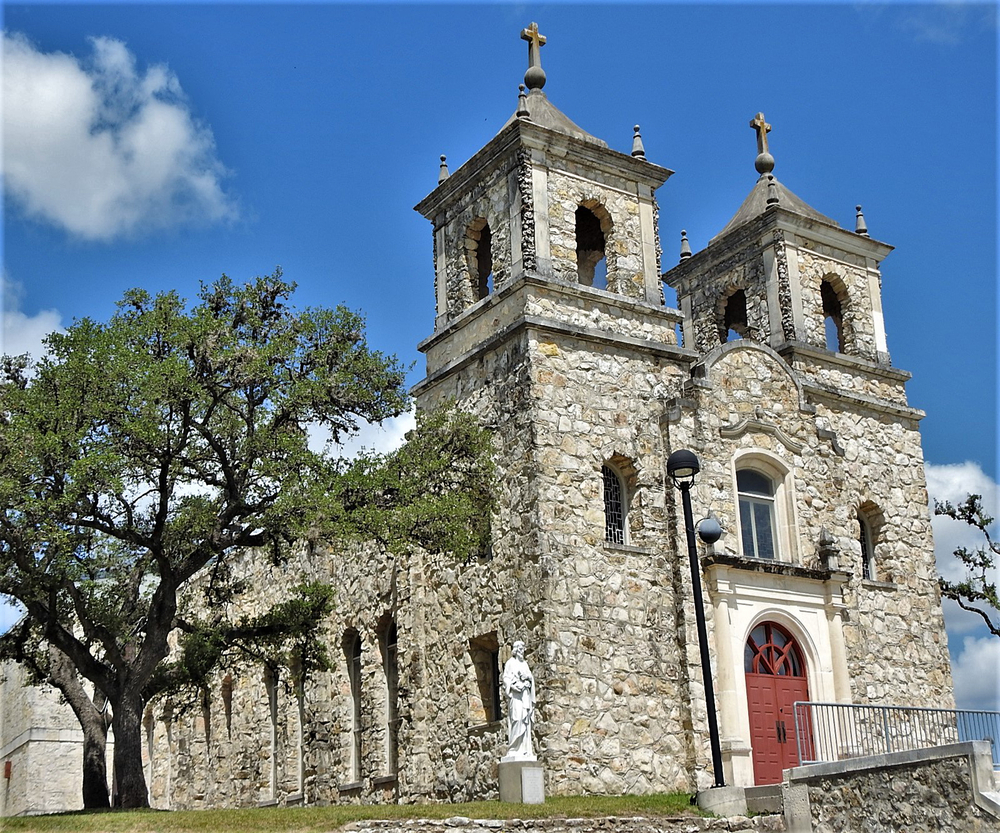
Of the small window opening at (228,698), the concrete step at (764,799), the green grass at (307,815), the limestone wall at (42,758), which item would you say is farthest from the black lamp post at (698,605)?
the limestone wall at (42,758)

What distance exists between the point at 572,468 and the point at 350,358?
14.0 feet

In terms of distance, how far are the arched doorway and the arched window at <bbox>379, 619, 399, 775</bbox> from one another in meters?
6.91

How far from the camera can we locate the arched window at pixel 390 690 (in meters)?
24.3

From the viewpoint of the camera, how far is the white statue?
18328 millimetres

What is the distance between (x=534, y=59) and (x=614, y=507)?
9.62m

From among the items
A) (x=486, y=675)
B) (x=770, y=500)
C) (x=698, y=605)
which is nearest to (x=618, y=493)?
(x=770, y=500)

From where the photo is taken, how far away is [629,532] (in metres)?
21.7

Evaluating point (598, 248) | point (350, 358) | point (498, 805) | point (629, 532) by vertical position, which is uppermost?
point (598, 248)

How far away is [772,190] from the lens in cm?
2764

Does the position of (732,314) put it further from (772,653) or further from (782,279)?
(772,653)

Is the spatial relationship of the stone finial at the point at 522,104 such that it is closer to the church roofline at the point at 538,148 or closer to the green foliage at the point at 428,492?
the church roofline at the point at 538,148

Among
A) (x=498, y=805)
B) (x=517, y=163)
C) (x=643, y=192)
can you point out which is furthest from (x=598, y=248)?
(x=498, y=805)

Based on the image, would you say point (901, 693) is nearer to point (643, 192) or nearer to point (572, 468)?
point (572, 468)

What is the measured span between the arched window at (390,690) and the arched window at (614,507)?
17.8 ft
